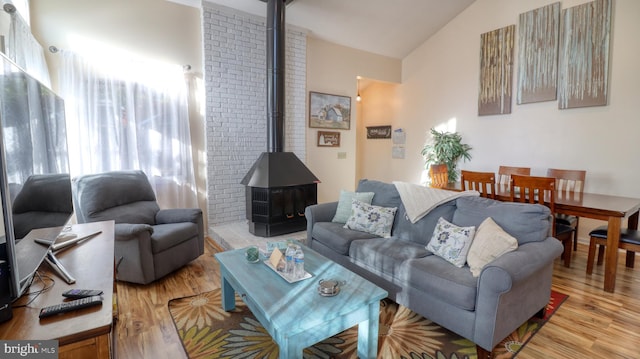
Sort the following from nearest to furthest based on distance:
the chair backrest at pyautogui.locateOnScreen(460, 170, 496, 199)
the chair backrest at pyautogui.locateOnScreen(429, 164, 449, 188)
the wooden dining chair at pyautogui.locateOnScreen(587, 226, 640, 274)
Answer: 1. the wooden dining chair at pyautogui.locateOnScreen(587, 226, 640, 274)
2. the chair backrest at pyautogui.locateOnScreen(460, 170, 496, 199)
3. the chair backrest at pyautogui.locateOnScreen(429, 164, 449, 188)

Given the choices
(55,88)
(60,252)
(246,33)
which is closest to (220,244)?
(60,252)

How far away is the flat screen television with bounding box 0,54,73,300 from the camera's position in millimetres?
1037

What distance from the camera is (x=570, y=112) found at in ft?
12.7

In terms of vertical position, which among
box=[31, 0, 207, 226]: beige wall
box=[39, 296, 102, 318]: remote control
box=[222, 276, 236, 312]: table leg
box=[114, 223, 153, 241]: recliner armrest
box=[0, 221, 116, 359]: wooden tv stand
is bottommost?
box=[222, 276, 236, 312]: table leg

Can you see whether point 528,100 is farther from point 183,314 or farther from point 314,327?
point 183,314

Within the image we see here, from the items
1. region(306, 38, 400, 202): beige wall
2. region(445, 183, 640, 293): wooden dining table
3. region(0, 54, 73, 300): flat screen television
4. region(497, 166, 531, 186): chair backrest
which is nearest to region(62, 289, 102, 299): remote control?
region(0, 54, 73, 300): flat screen television

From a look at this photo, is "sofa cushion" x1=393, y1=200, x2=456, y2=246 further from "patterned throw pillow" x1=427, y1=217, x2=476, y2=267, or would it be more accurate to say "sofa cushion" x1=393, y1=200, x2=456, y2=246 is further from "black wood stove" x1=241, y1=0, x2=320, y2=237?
"black wood stove" x1=241, y1=0, x2=320, y2=237

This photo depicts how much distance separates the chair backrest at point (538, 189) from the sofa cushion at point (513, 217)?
3.02 feet

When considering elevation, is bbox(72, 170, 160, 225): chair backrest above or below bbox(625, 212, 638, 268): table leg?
above

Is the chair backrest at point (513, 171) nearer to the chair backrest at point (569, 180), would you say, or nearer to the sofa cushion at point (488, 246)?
the chair backrest at point (569, 180)

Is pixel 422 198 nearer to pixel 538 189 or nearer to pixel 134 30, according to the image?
pixel 538 189

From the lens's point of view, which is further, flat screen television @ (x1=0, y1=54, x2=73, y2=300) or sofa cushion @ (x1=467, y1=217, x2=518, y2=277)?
sofa cushion @ (x1=467, y1=217, x2=518, y2=277)

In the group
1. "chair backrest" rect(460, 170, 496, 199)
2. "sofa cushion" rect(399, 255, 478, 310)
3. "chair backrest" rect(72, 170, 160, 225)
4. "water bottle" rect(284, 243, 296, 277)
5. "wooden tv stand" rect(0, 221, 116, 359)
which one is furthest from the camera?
"chair backrest" rect(460, 170, 496, 199)

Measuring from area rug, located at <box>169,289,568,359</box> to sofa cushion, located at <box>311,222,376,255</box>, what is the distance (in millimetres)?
601
